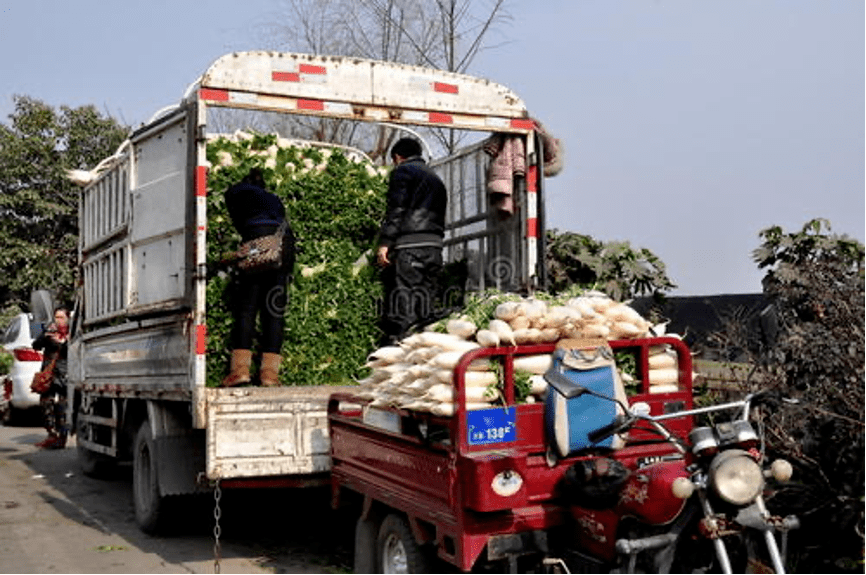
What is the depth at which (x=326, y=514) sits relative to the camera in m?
8.72

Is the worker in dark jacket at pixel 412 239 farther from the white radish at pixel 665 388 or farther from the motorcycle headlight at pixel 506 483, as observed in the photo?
the motorcycle headlight at pixel 506 483

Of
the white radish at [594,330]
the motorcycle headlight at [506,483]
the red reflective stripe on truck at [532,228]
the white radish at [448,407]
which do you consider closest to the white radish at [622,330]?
the white radish at [594,330]

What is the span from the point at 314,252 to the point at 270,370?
1220 mm

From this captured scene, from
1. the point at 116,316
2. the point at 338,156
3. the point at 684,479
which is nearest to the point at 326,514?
the point at 116,316

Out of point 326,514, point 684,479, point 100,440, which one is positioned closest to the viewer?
point 684,479

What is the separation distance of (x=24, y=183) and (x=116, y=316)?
→ 21.8 meters

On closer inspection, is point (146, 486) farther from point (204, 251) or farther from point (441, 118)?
point (441, 118)

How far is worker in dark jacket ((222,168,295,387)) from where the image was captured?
24.4 feet

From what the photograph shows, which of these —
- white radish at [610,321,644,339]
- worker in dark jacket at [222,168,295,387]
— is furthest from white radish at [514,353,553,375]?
worker in dark jacket at [222,168,295,387]

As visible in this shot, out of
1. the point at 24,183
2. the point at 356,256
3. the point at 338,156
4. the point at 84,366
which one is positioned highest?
the point at 24,183

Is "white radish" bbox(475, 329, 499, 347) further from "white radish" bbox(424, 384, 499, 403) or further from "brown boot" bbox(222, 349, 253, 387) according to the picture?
"brown boot" bbox(222, 349, 253, 387)

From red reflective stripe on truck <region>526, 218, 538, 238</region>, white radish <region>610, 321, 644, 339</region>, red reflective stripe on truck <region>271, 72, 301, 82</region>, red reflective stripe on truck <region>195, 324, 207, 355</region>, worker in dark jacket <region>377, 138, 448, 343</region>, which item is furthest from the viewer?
red reflective stripe on truck <region>526, 218, 538, 238</region>

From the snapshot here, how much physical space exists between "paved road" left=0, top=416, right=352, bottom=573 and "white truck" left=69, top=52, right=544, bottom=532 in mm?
421

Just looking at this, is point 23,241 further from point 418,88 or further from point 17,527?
point 418,88
